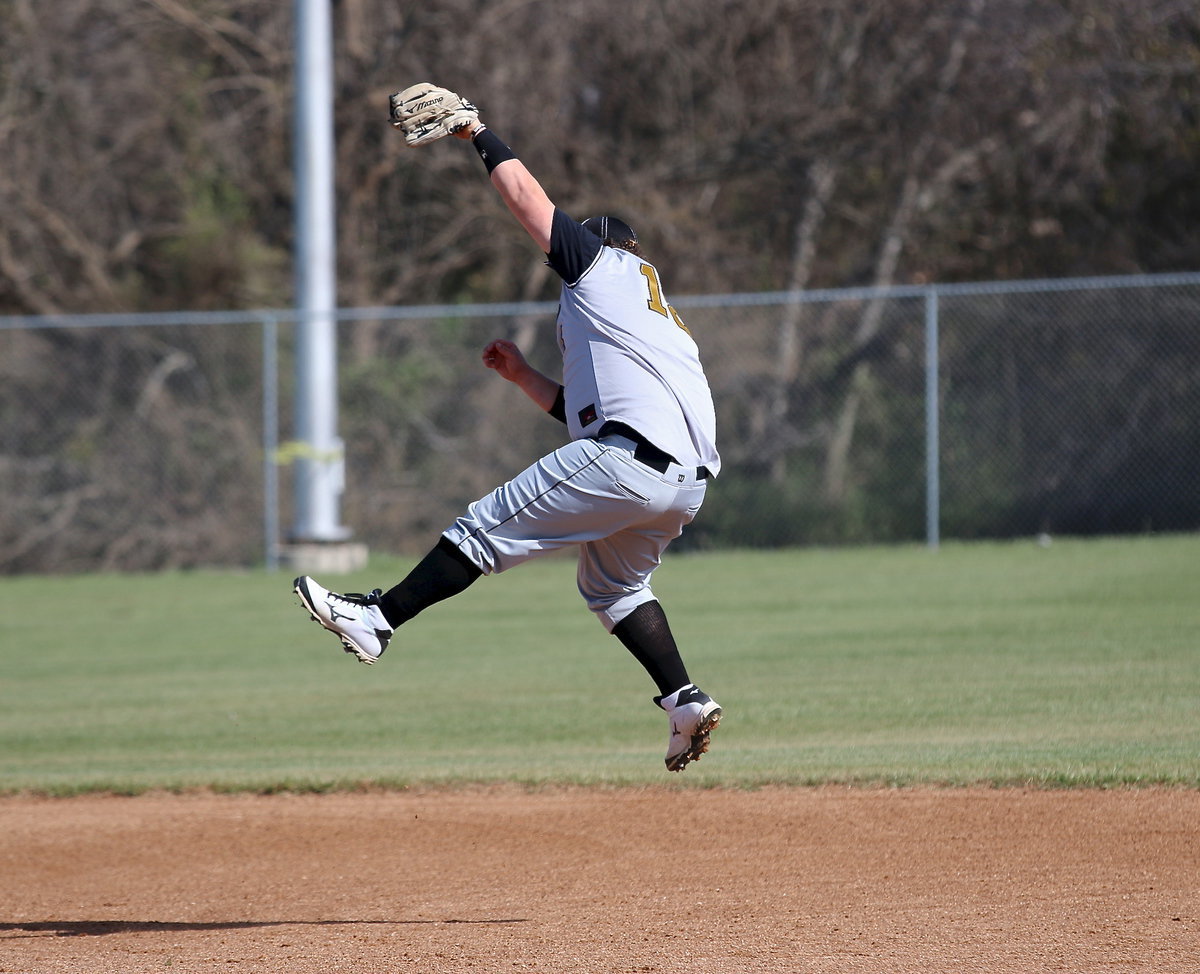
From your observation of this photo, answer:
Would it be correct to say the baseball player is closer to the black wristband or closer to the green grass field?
the black wristband

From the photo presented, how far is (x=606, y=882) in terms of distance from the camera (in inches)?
202

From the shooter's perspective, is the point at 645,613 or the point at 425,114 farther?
the point at 645,613

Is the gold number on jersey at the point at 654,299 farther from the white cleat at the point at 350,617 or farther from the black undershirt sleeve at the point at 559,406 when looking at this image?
the white cleat at the point at 350,617

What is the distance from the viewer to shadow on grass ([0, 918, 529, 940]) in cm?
473

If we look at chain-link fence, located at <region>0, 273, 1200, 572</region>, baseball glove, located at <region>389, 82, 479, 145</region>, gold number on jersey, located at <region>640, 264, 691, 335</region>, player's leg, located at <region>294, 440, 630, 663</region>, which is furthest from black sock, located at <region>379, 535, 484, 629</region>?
chain-link fence, located at <region>0, 273, 1200, 572</region>

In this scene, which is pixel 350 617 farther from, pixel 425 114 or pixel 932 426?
pixel 932 426

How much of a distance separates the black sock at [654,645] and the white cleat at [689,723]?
0.24 ft

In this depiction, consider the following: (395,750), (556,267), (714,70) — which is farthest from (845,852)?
(714,70)

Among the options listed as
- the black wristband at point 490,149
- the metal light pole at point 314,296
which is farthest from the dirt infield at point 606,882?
the metal light pole at point 314,296

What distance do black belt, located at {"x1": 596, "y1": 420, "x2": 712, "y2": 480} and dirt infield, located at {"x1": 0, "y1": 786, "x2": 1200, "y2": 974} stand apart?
1432 millimetres

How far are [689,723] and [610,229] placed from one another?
1.66m

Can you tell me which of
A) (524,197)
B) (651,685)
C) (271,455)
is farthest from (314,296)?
(524,197)

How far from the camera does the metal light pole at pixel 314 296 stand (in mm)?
15039

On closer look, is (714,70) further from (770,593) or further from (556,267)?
(556,267)
